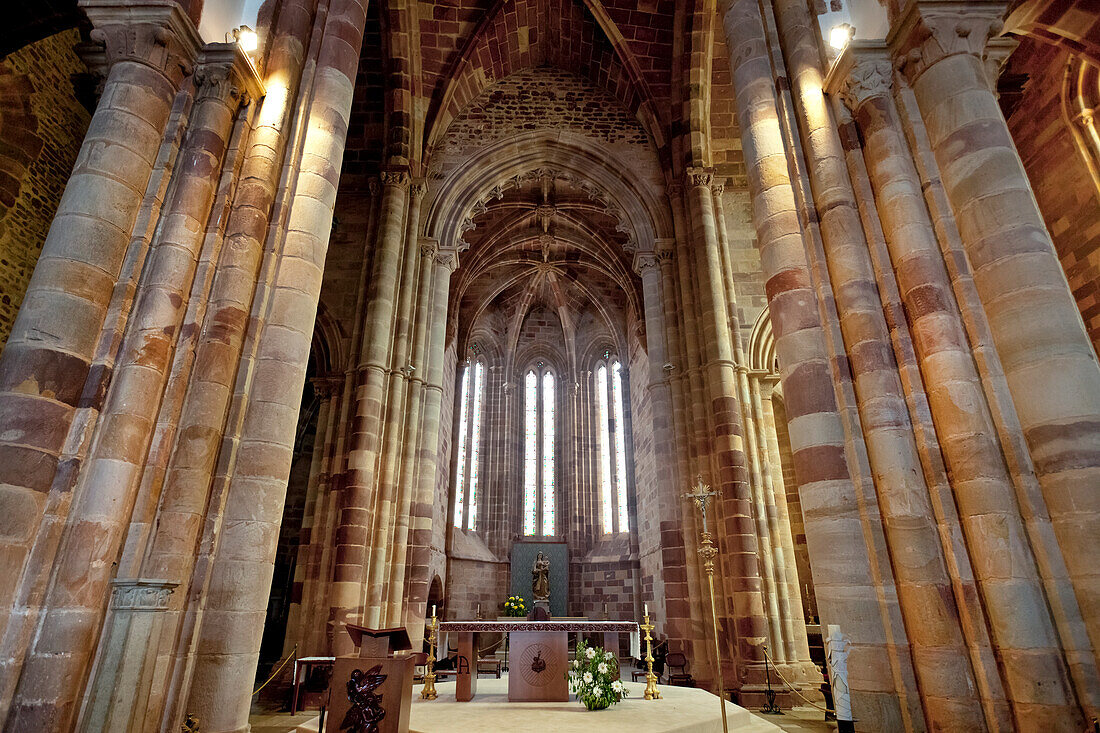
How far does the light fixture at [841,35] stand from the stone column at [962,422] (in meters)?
0.52

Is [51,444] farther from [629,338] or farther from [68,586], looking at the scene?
[629,338]

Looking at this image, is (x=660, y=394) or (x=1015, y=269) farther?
(x=660, y=394)

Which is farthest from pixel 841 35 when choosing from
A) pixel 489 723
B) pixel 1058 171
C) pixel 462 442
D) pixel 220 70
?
pixel 462 442

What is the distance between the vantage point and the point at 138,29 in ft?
17.0

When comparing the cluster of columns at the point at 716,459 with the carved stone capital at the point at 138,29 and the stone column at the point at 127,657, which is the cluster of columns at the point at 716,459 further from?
the carved stone capital at the point at 138,29

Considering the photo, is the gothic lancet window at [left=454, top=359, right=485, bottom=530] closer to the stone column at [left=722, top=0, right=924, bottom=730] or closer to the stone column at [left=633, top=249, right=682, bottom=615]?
the stone column at [left=633, top=249, right=682, bottom=615]

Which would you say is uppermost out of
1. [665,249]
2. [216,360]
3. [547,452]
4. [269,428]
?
[665,249]

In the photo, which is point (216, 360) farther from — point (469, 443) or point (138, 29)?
point (469, 443)

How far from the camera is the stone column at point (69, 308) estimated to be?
11.9ft

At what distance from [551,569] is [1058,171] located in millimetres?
16694

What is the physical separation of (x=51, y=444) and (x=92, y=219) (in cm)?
171

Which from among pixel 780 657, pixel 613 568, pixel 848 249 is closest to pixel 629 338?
pixel 613 568

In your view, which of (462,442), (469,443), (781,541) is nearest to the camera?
(781,541)

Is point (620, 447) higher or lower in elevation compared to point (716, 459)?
higher
